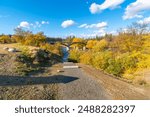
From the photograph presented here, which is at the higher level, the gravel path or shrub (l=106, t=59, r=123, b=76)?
the gravel path

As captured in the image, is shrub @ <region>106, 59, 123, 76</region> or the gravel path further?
shrub @ <region>106, 59, 123, 76</region>

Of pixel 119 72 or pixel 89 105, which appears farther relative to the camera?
pixel 119 72

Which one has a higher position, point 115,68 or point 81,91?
point 81,91

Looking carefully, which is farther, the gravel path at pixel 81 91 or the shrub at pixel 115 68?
the shrub at pixel 115 68

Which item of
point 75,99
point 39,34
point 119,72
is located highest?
point 39,34

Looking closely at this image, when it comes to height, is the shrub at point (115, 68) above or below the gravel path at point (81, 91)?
below

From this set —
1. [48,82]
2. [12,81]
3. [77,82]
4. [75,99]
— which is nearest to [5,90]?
[12,81]

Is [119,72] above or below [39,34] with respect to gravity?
below

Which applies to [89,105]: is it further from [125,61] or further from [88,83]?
[125,61]

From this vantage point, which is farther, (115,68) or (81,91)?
(115,68)

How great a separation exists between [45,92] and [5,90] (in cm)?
193

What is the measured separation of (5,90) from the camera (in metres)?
9.02

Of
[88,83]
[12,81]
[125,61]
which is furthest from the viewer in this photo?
[125,61]

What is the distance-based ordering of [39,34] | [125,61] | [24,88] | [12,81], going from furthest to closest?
[39,34], [125,61], [12,81], [24,88]
